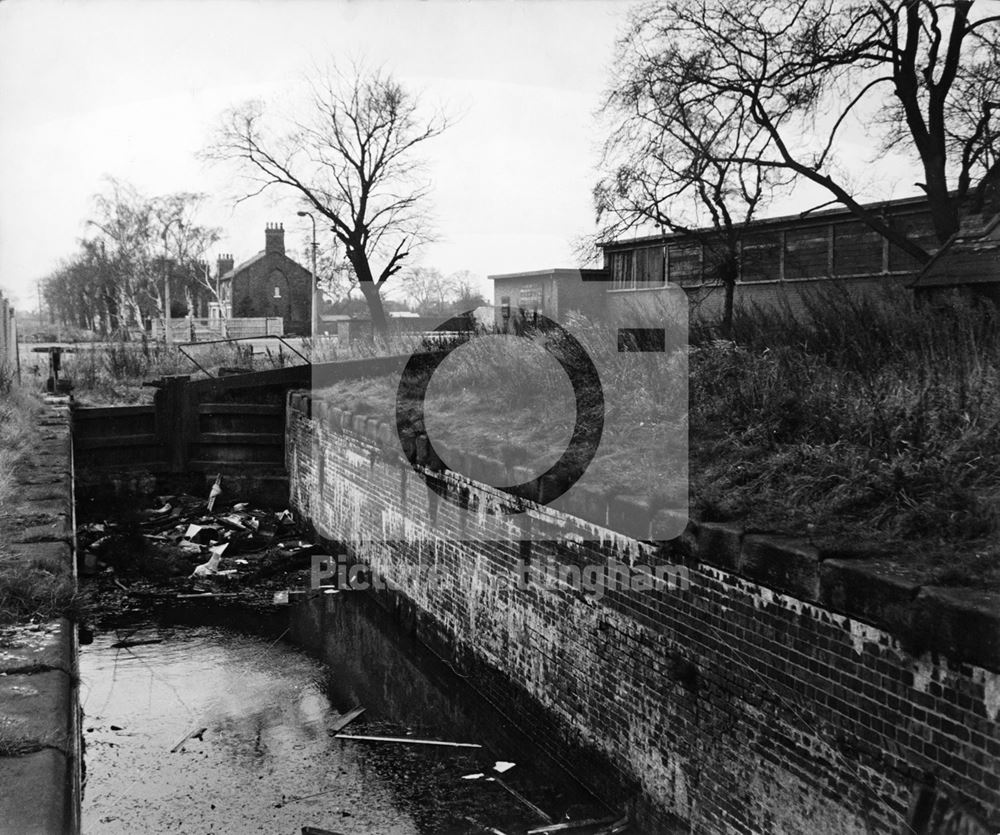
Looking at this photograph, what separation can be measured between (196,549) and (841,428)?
8.58 m

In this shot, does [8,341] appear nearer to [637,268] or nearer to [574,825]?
[637,268]

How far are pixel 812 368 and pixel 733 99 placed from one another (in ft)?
19.9

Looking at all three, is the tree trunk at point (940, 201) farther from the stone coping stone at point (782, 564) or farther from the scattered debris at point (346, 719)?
the scattered debris at point (346, 719)

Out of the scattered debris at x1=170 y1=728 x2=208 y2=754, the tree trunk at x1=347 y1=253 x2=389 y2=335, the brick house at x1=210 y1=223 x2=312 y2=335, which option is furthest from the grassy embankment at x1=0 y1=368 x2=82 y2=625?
the brick house at x1=210 y1=223 x2=312 y2=335

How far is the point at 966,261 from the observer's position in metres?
7.54

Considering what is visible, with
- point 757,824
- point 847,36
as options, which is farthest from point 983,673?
point 847,36

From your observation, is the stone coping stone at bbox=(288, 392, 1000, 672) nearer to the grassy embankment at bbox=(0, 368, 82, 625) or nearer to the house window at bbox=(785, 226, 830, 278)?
the grassy embankment at bbox=(0, 368, 82, 625)

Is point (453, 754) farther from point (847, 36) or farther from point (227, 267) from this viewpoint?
point (227, 267)

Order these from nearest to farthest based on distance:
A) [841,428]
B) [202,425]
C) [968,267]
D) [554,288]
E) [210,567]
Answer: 1. [841,428]
2. [968,267]
3. [210,567]
4. [202,425]
5. [554,288]

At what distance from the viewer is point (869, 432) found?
15.8 feet

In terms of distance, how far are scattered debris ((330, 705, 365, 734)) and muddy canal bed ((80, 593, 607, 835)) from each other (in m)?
0.04

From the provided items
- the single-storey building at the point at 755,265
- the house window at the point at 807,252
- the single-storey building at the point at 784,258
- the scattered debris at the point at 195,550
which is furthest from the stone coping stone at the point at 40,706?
the house window at the point at 807,252

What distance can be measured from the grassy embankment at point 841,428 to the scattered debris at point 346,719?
7.31 feet

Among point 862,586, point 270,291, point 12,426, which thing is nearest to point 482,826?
point 862,586
